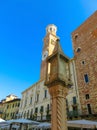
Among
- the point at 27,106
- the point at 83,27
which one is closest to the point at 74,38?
the point at 83,27

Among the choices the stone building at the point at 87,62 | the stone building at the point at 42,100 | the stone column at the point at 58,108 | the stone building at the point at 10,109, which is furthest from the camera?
the stone building at the point at 10,109

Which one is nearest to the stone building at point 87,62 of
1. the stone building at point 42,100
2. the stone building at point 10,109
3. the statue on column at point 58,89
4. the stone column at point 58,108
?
the stone building at point 42,100

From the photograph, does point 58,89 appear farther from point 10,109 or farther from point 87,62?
point 10,109

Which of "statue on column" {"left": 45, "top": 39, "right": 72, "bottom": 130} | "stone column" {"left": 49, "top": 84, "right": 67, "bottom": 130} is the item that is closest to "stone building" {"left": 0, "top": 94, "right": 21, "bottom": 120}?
"statue on column" {"left": 45, "top": 39, "right": 72, "bottom": 130}

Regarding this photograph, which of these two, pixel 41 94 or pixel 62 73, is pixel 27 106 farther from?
pixel 62 73

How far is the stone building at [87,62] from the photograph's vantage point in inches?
740

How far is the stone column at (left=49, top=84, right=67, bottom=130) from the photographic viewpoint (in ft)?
15.1

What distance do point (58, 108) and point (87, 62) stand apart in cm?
1887

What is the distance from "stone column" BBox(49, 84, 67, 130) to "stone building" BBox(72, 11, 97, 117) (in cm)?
1400

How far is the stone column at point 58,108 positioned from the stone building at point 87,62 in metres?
14.0

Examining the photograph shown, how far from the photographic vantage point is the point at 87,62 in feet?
73.2

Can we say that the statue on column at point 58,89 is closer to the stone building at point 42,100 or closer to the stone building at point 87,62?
the stone building at point 87,62

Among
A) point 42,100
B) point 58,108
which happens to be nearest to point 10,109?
point 42,100

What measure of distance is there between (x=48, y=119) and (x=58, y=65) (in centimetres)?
1959
